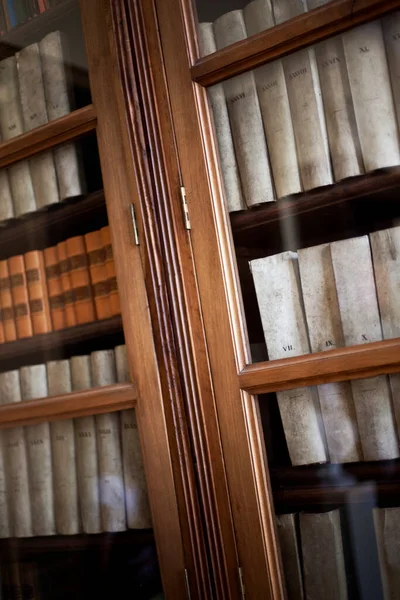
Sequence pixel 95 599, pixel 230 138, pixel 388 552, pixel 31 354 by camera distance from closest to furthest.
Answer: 1. pixel 388 552
2. pixel 230 138
3. pixel 95 599
4. pixel 31 354

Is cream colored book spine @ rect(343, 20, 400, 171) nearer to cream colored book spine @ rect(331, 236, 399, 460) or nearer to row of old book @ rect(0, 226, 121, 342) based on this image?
cream colored book spine @ rect(331, 236, 399, 460)

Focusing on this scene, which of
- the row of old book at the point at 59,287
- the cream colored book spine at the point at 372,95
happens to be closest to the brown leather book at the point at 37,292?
the row of old book at the point at 59,287

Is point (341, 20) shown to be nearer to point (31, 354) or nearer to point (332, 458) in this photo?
point (332, 458)

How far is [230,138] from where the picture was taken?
3.90 feet

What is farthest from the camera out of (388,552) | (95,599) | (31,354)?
(31,354)

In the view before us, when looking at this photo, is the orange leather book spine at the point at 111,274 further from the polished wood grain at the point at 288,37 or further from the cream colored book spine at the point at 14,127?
the polished wood grain at the point at 288,37

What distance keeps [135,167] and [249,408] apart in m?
0.49

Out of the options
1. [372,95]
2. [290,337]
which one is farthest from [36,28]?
[290,337]

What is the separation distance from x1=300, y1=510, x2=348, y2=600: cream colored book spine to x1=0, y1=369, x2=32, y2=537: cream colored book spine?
622mm

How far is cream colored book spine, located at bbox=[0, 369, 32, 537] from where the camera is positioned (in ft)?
4.65

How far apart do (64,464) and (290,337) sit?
22.7 inches

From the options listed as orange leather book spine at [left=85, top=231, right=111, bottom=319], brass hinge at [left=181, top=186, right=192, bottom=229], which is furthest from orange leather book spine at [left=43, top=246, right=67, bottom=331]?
brass hinge at [left=181, top=186, right=192, bottom=229]

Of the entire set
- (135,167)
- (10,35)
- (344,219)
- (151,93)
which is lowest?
(344,219)

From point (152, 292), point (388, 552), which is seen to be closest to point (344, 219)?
point (152, 292)
